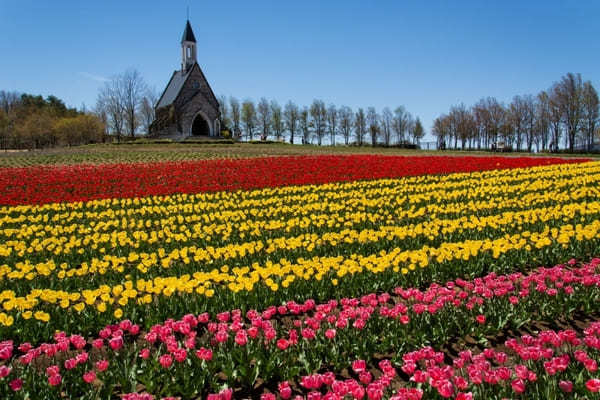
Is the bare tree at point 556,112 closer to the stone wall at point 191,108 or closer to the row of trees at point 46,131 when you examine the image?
the stone wall at point 191,108

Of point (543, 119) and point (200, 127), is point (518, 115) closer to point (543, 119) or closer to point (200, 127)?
point (543, 119)

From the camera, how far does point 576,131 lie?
58.4 metres

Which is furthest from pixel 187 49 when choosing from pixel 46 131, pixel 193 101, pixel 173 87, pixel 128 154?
pixel 128 154

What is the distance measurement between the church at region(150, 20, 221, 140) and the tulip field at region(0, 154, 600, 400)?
4646cm

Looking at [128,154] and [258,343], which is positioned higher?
[128,154]

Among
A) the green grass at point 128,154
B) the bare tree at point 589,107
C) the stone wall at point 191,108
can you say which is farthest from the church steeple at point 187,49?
the bare tree at point 589,107

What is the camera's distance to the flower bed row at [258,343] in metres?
3.59

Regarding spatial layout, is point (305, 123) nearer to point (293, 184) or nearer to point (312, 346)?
point (293, 184)

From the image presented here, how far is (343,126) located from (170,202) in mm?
80762

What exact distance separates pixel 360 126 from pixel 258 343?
88.3m

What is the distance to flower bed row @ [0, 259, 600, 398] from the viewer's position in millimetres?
3590

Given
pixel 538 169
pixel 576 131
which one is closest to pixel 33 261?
pixel 538 169

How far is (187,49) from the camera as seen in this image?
61.0 m

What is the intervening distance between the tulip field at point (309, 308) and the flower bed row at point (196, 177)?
305 cm
